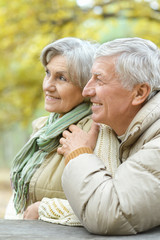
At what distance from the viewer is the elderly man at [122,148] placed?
1.89 metres

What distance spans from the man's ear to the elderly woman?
0.49 meters

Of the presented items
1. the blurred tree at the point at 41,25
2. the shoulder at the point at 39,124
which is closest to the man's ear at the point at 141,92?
the shoulder at the point at 39,124

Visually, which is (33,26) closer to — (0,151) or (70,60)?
(70,60)

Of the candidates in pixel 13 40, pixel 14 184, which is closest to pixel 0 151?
pixel 13 40

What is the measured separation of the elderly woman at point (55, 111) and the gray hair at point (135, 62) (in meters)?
0.48

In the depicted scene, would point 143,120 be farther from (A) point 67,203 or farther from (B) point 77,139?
(A) point 67,203

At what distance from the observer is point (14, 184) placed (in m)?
2.85

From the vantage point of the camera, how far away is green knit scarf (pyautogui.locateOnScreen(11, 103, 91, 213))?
2.70 meters

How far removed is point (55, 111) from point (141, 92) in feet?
2.38

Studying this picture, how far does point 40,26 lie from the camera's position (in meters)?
8.34

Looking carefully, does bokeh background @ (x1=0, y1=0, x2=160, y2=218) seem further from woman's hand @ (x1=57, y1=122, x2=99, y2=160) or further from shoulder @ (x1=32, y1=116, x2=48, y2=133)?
woman's hand @ (x1=57, y1=122, x2=99, y2=160)

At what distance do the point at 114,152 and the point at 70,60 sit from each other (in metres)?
0.69

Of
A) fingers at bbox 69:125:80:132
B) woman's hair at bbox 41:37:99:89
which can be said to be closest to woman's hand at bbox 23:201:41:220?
fingers at bbox 69:125:80:132

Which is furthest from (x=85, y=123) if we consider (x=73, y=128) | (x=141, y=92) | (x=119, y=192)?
(x=119, y=192)
